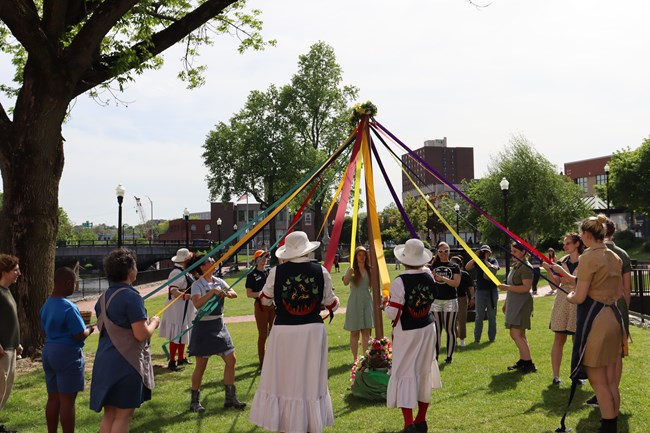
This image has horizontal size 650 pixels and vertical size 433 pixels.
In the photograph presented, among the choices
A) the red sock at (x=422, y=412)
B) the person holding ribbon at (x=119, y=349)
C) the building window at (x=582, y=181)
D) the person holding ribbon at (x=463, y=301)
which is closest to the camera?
the person holding ribbon at (x=119, y=349)

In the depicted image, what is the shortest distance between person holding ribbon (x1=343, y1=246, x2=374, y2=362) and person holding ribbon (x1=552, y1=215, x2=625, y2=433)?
3677 mm

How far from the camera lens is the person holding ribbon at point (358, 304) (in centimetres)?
856

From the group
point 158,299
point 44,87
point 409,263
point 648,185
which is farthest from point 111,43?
point 648,185

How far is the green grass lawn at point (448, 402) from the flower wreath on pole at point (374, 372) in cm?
14

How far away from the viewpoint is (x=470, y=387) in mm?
7445

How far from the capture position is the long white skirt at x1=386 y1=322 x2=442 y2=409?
5750mm

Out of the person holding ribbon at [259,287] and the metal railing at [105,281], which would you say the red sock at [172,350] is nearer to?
the person holding ribbon at [259,287]

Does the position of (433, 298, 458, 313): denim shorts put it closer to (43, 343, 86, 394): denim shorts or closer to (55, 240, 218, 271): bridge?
(43, 343, 86, 394): denim shorts

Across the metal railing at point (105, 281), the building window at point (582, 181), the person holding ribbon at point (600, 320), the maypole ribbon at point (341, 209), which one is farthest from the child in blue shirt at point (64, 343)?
the building window at point (582, 181)

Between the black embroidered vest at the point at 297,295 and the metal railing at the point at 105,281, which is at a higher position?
the black embroidered vest at the point at 297,295

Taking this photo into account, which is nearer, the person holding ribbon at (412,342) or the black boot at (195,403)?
the person holding ribbon at (412,342)

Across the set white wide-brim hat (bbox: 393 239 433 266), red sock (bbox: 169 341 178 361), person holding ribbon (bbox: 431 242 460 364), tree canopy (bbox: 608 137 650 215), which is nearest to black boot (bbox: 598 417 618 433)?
white wide-brim hat (bbox: 393 239 433 266)

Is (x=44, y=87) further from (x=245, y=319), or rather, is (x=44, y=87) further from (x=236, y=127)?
(x=236, y=127)

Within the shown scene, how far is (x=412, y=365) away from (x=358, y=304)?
2.86 m
